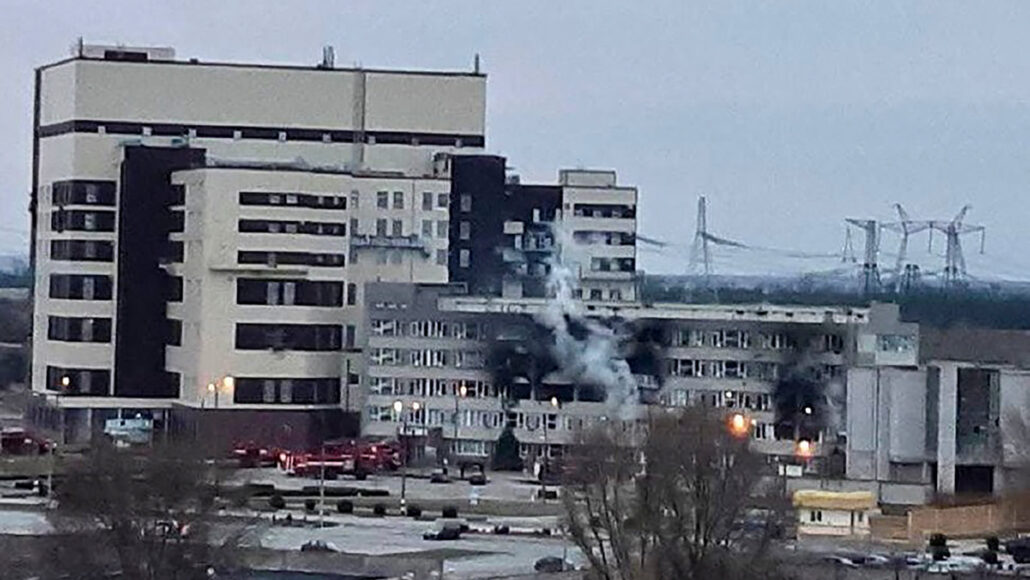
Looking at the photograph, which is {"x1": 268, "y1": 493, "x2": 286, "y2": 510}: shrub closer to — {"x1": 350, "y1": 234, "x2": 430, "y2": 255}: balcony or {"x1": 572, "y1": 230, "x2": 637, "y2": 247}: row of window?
{"x1": 350, "y1": 234, "x2": 430, "y2": 255}: balcony

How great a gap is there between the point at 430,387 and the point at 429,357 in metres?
0.45

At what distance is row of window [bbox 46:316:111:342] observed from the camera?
A: 160 ft

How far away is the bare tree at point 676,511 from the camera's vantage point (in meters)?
24.4

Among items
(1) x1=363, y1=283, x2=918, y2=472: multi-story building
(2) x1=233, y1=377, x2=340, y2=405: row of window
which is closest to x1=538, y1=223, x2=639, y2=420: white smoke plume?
(1) x1=363, y1=283, x2=918, y2=472: multi-story building

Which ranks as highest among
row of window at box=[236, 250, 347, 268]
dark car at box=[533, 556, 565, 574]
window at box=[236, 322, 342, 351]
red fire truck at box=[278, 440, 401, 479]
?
row of window at box=[236, 250, 347, 268]

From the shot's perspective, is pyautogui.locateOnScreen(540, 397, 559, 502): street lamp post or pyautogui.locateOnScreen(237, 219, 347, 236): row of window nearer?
pyautogui.locateOnScreen(540, 397, 559, 502): street lamp post

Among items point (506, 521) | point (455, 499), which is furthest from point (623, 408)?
point (506, 521)

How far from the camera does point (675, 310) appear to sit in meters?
44.4

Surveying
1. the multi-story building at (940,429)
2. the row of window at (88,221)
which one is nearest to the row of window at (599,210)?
the row of window at (88,221)

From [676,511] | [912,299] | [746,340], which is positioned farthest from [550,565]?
[912,299]

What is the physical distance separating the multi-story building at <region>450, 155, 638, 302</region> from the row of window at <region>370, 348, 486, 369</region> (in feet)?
17.1

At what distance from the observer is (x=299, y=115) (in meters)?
51.1

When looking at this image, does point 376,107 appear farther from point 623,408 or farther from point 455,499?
point 455,499

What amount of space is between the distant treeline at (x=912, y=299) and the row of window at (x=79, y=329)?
29370 millimetres
